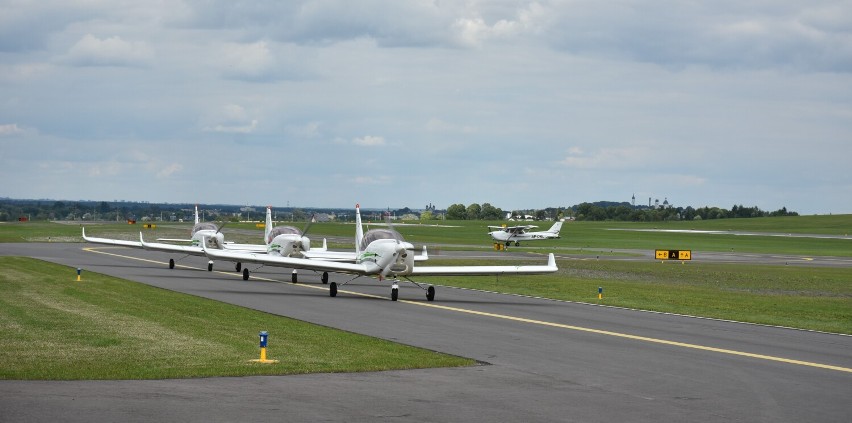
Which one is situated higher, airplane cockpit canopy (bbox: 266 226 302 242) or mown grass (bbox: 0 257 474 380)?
airplane cockpit canopy (bbox: 266 226 302 242)

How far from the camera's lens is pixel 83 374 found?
1700 cm

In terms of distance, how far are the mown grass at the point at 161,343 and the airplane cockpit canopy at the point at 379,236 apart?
690cm

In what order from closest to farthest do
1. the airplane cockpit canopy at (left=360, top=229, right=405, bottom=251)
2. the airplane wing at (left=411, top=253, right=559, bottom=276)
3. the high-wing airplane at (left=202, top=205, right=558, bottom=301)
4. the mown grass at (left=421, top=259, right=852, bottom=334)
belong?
the mown grass at (left=421, top=259, right=852, bottom=334) < the high-wing airplane at (left=202, top=205, right=558, bottom=301) < the airplane wing at (left=411, top=253, right=559, bottom=276) < the airplane cockpit canopy at (left=360, top=229, right=405, bottom=251)

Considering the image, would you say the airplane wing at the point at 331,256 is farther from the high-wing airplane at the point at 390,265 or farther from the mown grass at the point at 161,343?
the mown grass at the point at 161,343

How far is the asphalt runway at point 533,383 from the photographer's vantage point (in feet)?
47.1

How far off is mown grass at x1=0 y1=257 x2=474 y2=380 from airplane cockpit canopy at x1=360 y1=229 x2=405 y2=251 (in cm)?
690

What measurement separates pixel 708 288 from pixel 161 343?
1317 inches

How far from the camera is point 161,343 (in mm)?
21688

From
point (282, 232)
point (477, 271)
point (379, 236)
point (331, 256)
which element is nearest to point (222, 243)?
point (282, 232)

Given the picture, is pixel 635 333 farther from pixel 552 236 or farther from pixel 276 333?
pixel 552 236

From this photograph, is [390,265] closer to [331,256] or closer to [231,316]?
[231,316]

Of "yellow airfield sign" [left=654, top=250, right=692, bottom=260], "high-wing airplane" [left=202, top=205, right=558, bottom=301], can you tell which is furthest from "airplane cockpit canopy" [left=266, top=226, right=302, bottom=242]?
"yellow airfield sign" [left=654, top=250, right=692, bottom=260]

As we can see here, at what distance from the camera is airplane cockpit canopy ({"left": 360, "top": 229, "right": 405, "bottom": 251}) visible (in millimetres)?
37531

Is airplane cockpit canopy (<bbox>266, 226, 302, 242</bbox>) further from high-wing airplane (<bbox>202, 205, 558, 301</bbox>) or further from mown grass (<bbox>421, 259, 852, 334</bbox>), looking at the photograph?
high-wing airplane (<bbox>202, 205, 558, 301</bbox>)
